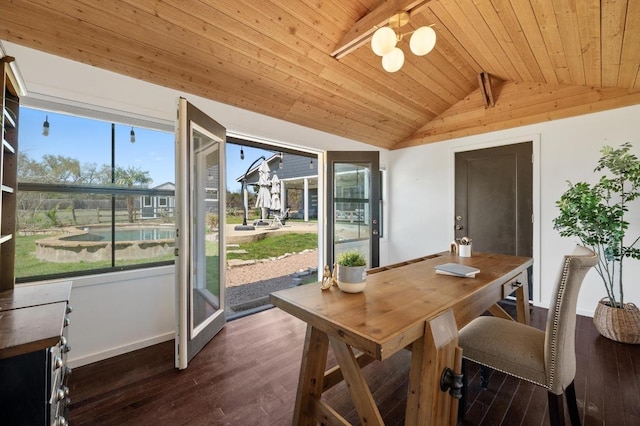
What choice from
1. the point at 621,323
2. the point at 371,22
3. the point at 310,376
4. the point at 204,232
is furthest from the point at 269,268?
the point at 621,323

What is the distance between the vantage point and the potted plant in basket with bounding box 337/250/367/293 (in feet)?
4.37

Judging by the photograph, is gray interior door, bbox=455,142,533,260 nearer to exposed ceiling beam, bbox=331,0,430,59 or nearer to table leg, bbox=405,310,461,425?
exposed ceiling beam, bbox=331,0,430,59

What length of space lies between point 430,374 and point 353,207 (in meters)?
3.20

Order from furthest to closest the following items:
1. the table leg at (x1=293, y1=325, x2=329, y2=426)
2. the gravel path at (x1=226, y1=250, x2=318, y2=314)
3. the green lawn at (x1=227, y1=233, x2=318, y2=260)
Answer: the green lawn at (x1=227, y1=233, x2=318, y2=260) < the gravel path at (x1=226, y1=250, x2=318, y2=314) < the table leg at (x1=293, y1=325, x2=329, y2=426)

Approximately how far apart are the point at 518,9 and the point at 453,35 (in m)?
0.65

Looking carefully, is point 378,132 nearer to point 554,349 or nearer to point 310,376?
point 554,349

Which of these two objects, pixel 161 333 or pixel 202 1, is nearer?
pixel 202 1

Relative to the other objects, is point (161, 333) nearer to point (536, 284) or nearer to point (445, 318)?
point (445, 318)

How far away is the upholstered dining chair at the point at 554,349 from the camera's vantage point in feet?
4.17

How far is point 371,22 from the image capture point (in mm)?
2266

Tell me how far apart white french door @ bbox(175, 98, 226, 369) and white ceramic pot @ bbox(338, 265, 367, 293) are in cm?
145

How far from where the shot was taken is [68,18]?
1.79 meters

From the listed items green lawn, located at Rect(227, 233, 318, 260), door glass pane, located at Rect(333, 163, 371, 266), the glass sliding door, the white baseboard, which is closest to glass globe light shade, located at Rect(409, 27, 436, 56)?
the glass sliding door

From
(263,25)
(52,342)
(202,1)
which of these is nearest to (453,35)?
(263,25)
